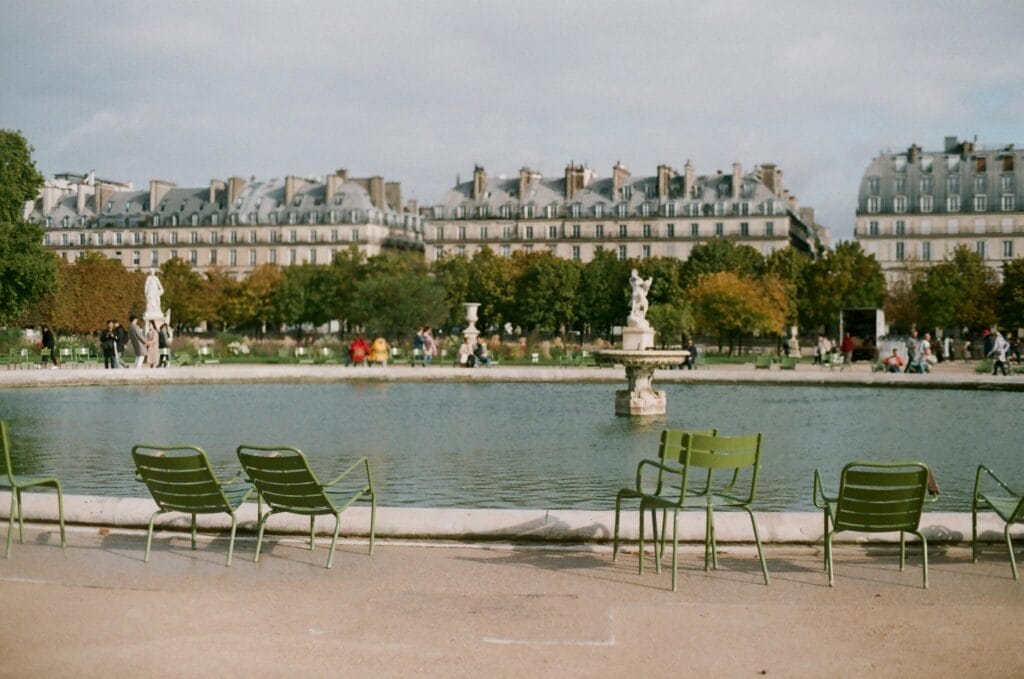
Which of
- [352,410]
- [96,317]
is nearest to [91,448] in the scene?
[352,410]

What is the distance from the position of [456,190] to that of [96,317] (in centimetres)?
4101

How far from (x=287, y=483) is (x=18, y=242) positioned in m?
40.6

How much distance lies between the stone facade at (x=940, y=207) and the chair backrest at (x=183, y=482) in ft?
269

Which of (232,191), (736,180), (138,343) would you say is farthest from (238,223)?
(138,343)

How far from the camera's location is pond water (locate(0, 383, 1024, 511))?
1230 cm

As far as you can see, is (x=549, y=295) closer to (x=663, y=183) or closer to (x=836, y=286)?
(x=836, y=286)

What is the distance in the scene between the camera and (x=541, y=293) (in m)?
76.4

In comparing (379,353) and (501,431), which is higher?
(379,353)

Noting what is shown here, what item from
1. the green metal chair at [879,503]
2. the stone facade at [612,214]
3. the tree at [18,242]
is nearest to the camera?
the green metal chair at [879,503]

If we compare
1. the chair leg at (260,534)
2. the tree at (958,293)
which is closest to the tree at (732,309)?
the tree at (958,293)

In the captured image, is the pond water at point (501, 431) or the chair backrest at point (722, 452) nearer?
the chair backrest at point (722, 452)

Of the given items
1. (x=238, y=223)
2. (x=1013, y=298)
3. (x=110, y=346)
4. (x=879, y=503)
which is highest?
(x=238, y=223)

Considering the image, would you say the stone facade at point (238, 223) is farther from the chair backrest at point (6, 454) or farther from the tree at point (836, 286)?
the chair backrest at point (6, 454)

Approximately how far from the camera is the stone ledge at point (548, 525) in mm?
7898
